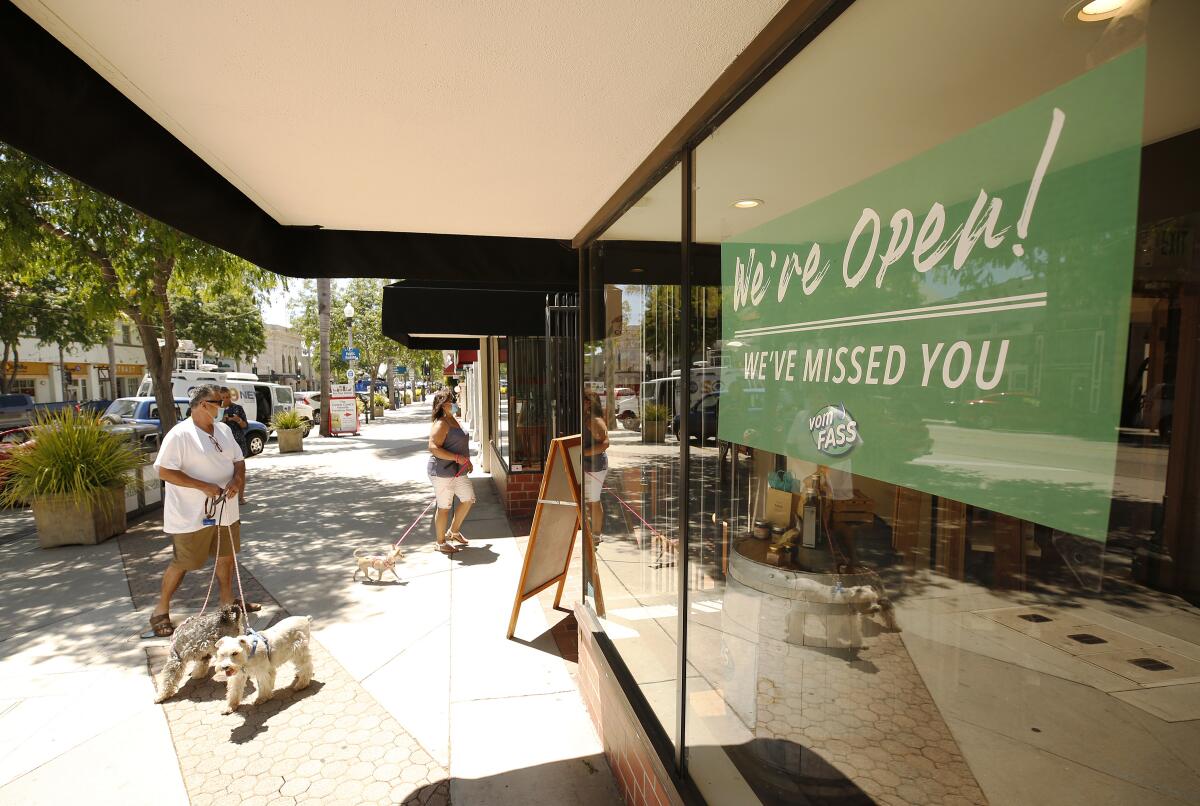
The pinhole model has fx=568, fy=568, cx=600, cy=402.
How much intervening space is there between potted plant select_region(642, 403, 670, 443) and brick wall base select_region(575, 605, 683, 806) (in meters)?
1.15

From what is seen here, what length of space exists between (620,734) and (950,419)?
7.45ft

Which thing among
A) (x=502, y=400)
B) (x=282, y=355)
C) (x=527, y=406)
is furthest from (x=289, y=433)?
(x=282, y=355)

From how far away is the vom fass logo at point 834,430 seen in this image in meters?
1.37

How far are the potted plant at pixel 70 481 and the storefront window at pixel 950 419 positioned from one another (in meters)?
7.83

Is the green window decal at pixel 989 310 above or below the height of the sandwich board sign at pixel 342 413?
above

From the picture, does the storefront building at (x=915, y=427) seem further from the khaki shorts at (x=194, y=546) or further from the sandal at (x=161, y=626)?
the sandal at (x=161, y=626)

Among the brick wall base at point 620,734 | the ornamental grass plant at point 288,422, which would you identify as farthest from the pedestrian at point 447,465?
the ornamental grass plant at point 288,422

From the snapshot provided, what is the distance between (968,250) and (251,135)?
2487 millimetres

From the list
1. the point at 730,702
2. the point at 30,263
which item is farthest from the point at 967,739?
the point at 30,263

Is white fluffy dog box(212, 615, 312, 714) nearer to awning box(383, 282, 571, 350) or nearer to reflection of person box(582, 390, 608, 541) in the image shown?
reflection of person box(582, 390, 608, 541)

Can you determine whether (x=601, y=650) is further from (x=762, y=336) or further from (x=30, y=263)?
(x=30, y=263)

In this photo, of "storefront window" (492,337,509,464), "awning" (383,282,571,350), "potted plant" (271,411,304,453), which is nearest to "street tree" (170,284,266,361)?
"potted plant" (271,411,304,453)

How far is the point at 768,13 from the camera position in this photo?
145cm

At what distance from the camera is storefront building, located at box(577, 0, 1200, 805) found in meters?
0.90
